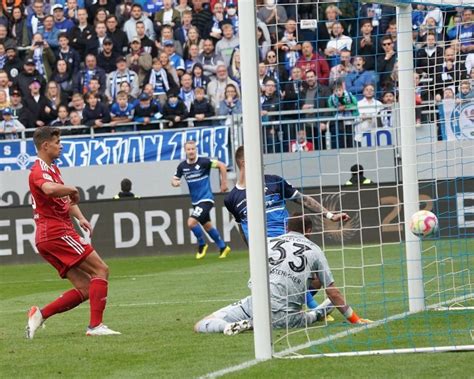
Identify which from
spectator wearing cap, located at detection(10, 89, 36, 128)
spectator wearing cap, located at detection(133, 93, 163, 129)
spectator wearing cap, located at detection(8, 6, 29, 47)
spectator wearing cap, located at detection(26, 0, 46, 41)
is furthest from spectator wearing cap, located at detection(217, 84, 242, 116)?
spectator wearing cap, located at detection(8, 6, 29, 47)

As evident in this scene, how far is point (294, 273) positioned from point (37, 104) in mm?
17212

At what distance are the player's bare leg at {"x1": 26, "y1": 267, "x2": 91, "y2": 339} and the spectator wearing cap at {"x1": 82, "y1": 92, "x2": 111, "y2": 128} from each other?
14729 mm

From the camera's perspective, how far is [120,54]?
90.6ft

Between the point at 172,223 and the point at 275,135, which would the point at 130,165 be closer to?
the point at 172,223

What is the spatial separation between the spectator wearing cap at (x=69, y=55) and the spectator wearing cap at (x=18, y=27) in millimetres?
1246

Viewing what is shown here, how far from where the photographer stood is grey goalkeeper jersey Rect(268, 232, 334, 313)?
35.0ft

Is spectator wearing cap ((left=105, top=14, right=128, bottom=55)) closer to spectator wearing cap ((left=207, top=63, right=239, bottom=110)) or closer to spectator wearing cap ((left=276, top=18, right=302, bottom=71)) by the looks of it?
spectator wearing cap ((left=207, top=63, right=239, bottom=110))

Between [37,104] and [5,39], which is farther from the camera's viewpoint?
[5,39]

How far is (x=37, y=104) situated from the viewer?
2698cm

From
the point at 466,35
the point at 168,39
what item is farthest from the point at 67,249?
the point at 168,39

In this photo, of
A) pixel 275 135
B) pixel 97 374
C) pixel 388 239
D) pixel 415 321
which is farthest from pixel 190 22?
pixel 97 374

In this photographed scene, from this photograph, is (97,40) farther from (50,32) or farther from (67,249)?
(67,249)

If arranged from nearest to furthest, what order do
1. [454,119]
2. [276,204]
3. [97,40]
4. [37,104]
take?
[276,204] → [454,119] → [37,104] → [97,40]

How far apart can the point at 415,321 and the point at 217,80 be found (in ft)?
51.7
